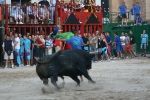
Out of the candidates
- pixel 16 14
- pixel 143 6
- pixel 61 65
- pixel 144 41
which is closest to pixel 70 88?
pixel 61 65

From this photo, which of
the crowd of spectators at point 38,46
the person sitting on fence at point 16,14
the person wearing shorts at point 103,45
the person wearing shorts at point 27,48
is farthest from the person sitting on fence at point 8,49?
the person wearing shorts at point 103,45

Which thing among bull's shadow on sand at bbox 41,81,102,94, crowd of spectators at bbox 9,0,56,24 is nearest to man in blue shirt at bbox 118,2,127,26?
crowd of spectators at bbox 9,0,56,24

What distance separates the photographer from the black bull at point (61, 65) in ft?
38.5

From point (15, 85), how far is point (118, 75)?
4.14 metres

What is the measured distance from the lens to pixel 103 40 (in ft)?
81.6

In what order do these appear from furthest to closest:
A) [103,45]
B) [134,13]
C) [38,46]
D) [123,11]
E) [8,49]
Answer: [134,13] → [123,11] → [103,45] → [38,46] → [8,49]

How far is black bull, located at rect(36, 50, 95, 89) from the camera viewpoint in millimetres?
11750

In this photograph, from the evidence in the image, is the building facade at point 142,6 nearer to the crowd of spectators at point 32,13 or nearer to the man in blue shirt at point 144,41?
the man in blue shirt at point 144,41

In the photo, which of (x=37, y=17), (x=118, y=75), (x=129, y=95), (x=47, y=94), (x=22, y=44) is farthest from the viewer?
(x=37, y=17)

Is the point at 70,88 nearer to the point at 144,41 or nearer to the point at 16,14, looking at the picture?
the point at 16,14

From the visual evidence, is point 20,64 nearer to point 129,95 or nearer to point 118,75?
point 118,75

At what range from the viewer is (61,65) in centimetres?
1191

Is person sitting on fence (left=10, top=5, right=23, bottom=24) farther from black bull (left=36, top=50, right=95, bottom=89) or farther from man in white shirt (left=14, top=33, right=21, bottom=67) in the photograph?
black bull (left=36, top=50, right=95, bottom=89)


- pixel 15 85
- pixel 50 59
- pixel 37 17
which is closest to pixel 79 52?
pixel 50 59
